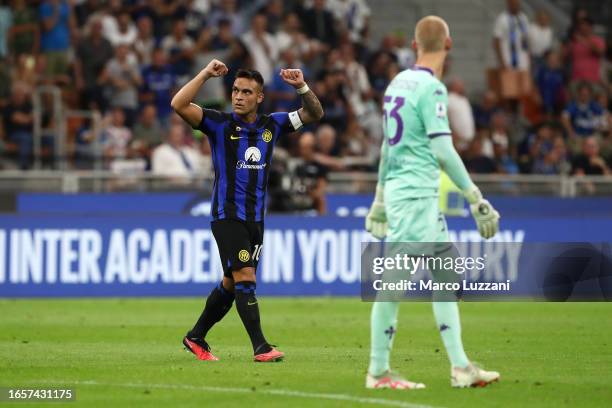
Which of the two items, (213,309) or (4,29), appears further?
(4,29)

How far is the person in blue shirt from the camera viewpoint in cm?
1098

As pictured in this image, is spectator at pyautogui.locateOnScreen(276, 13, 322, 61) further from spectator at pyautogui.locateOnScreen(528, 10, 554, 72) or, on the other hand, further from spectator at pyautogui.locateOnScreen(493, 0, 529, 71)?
spectator at pyautogui.locateOnScreen(528, 10, 554, 72)

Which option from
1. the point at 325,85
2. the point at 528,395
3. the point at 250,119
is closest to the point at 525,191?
the point at 325,85

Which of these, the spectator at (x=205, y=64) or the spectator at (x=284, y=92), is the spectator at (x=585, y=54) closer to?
the spectator at (x=284, y=92)

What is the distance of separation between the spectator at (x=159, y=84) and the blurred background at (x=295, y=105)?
0.08 ft

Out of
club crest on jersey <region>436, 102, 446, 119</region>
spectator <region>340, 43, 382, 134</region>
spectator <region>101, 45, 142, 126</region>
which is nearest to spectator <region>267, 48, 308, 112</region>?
spectator <region>340, 43, 382, 134</region>

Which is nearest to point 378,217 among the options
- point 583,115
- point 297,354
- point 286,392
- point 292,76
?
point 286,392

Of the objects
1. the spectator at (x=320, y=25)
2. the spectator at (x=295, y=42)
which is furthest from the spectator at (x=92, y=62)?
the spectator at (x=320, y=25)

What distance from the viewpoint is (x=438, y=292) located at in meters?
8.84

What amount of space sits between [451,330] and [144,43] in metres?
16.5

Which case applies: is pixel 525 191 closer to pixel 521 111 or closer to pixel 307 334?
pixel 521 111

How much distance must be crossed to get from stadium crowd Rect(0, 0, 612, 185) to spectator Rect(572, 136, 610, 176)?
0.08ft

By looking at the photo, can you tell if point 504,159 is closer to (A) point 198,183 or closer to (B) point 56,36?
(A) point 198,183

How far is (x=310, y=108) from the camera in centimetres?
1128
